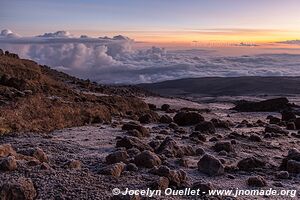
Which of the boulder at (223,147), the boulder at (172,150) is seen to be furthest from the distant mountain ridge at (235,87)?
the boulder at (172,150)

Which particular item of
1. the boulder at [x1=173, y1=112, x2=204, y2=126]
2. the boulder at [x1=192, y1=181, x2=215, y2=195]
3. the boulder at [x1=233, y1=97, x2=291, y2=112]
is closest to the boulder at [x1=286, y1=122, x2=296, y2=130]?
the boulder at [x1=173, y1=112, x2=204, y2=126]

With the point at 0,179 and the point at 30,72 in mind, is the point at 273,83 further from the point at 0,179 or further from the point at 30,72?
the point at 0,179

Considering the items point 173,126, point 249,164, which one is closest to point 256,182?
point 249,164

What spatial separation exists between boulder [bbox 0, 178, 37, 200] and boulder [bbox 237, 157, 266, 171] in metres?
4.80

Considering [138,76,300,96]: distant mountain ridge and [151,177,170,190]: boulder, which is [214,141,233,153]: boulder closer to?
[151,177,170,190]: boulder

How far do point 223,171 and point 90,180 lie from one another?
2.90 metres

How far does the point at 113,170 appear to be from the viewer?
25.0 ft

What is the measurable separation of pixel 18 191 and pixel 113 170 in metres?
1.86

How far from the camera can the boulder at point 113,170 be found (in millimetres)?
7594

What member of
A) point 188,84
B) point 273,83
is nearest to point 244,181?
point 273,83

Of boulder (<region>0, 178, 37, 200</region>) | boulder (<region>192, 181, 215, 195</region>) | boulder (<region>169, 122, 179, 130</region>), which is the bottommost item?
boulder (<region>169, 122, 179, 130</region>)

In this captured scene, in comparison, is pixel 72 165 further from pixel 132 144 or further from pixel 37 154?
pixel 132 144

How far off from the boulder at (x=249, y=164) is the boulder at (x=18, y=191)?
4.80m

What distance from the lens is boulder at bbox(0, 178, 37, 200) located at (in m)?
6.11
